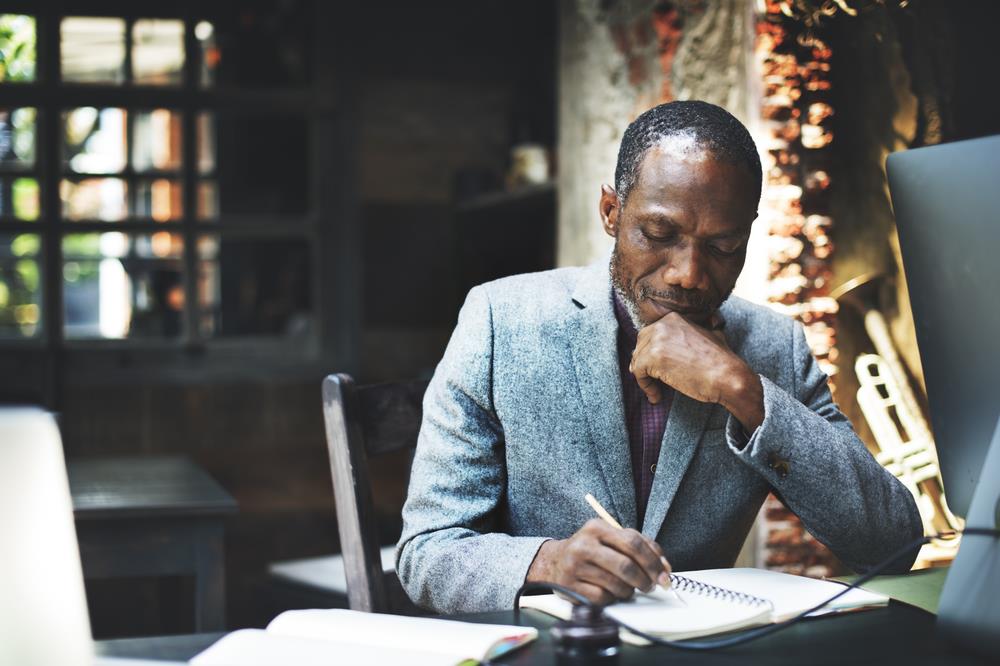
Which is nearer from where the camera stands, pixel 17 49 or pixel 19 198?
pixel 17 49

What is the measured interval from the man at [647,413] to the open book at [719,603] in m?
0.18

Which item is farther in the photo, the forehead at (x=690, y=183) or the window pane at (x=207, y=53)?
the window pane at (x=207, y=53)

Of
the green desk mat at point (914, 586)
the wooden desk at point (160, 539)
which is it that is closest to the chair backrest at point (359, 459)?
the green desk mat at point (914, 586)

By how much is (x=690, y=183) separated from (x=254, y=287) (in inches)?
161

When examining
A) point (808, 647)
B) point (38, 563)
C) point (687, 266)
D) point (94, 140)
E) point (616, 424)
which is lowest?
point (808, 647)

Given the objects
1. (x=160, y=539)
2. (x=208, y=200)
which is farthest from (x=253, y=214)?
(x=160, y=539)

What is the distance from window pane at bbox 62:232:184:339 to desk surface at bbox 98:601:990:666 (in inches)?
168

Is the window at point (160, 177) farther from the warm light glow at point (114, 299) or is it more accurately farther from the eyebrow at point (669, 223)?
the eyebrow at point (669, 223)

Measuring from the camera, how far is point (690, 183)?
1496mm

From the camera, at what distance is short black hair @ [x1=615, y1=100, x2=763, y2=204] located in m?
1.52

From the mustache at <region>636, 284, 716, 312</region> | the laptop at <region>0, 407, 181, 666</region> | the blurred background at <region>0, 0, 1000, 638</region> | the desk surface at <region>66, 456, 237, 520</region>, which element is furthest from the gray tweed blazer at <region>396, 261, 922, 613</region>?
the blurred background at <region>0, 0, 1000, 638</region>

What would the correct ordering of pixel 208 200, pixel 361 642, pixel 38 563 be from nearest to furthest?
pixel 38 563, pixel 361 642, pixel 208 200

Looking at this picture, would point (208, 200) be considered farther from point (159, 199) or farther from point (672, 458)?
point (672, 458)

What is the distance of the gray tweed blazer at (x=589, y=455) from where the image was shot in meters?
1.48
